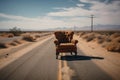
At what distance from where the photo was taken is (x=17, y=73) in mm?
8695

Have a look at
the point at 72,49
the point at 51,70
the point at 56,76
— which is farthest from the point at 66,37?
the point at 56,76

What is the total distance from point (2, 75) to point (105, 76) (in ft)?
16.0

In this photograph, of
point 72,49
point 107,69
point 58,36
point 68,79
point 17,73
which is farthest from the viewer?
point 58,36

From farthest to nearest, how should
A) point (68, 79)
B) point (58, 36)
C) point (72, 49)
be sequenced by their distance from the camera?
point (58, 36), point (72, 49), point (68, 79)

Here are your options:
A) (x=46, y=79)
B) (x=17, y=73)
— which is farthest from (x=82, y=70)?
(x=17, y=73)

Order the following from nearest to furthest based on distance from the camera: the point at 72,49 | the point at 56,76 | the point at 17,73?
the point at 56,76, the point at 17,73, the point at 72,49

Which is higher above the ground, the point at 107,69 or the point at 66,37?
the point at 66,37

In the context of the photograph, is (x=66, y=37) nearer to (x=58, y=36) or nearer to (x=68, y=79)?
(x=58, y=36)

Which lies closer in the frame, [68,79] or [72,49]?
[68,79]

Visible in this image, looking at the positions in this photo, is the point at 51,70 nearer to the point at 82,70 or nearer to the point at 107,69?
the point at 82,70

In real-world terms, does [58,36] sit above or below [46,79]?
above

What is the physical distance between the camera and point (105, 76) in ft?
25.9

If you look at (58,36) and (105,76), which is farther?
(58,36)

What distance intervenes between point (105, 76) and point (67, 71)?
77.4 inches
